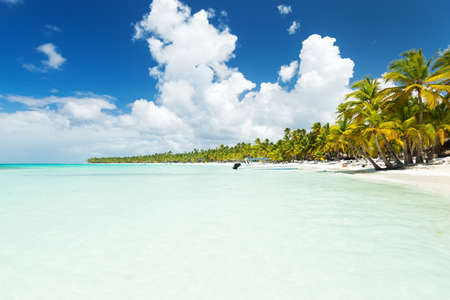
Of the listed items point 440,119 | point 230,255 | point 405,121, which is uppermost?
point 440,119

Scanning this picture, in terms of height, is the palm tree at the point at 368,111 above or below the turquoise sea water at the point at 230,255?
above

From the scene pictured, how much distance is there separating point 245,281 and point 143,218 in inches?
164

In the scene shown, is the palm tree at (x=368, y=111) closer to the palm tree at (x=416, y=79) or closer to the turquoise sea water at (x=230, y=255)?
the palm tree at (x=416, y=79)

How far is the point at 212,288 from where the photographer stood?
2652 millimetres

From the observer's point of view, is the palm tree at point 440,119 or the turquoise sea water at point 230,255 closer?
the turquoise sea water at point 230,255

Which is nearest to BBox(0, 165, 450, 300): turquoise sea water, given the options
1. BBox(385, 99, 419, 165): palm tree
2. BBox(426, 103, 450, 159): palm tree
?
BBox(385, 99, 419, 165): palm tree

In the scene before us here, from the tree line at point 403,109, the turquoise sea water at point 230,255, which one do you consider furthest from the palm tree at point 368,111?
the turquoise sea water at point 230,255

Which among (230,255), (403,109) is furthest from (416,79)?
(230,255)

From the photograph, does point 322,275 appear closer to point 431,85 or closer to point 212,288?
point 212,288

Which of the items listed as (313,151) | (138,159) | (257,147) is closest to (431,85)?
(313,151)

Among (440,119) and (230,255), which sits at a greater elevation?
(440,119)

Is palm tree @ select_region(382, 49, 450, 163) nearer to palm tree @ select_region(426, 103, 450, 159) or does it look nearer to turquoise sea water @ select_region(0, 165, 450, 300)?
palm tree @ select_region(426, 103, 450, 159)

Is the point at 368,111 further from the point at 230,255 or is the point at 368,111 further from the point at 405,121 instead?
the point at 230,255

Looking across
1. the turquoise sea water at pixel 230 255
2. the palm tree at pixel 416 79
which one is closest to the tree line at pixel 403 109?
Answer: the palm tree at pixel 416 79
